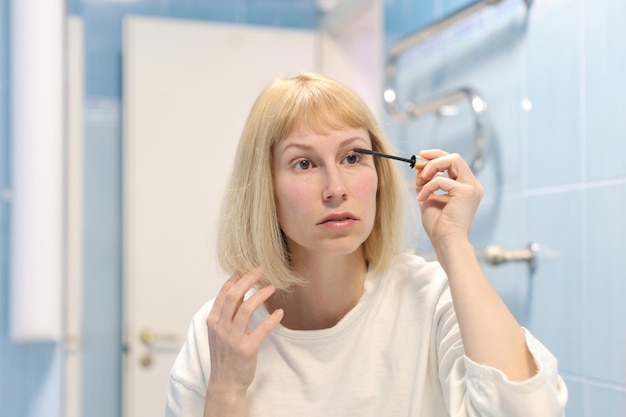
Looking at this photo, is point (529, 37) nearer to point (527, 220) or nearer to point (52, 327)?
point (527, 220)

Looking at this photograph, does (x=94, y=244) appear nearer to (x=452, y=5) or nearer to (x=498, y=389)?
(x=452, y=5)

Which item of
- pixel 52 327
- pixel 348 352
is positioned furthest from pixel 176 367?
pixel 52 327

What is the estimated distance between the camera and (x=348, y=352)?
845mm

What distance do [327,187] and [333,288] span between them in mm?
157

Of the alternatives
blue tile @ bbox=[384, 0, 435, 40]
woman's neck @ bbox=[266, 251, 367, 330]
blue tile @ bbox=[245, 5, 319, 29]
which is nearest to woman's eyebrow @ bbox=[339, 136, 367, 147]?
woman's neck @ bbox=[266, 251, 367, 330]

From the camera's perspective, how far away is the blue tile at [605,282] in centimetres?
89

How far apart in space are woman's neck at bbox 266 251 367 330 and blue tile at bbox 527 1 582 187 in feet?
1.03

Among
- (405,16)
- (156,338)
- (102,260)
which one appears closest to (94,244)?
(102,260)

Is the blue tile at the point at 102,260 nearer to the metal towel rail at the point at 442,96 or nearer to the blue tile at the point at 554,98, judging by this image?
the metal towel rail at the point at 442,96

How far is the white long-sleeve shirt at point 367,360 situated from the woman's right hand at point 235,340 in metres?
0.05

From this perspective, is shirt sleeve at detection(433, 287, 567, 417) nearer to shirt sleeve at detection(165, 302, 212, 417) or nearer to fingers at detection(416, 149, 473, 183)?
fingers at detection(416, 149, 473, 183)

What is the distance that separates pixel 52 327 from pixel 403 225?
2.30ft

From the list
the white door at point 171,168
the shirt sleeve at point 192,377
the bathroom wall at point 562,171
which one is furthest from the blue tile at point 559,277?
the white door at point 171,168

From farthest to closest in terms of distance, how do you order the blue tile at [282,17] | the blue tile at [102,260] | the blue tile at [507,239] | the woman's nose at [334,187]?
1. the blue tile at [282,17]
2. the blue tile at [102,260]
3. the blue tile at [507,239]
4. the woman's nose at [334,187]
